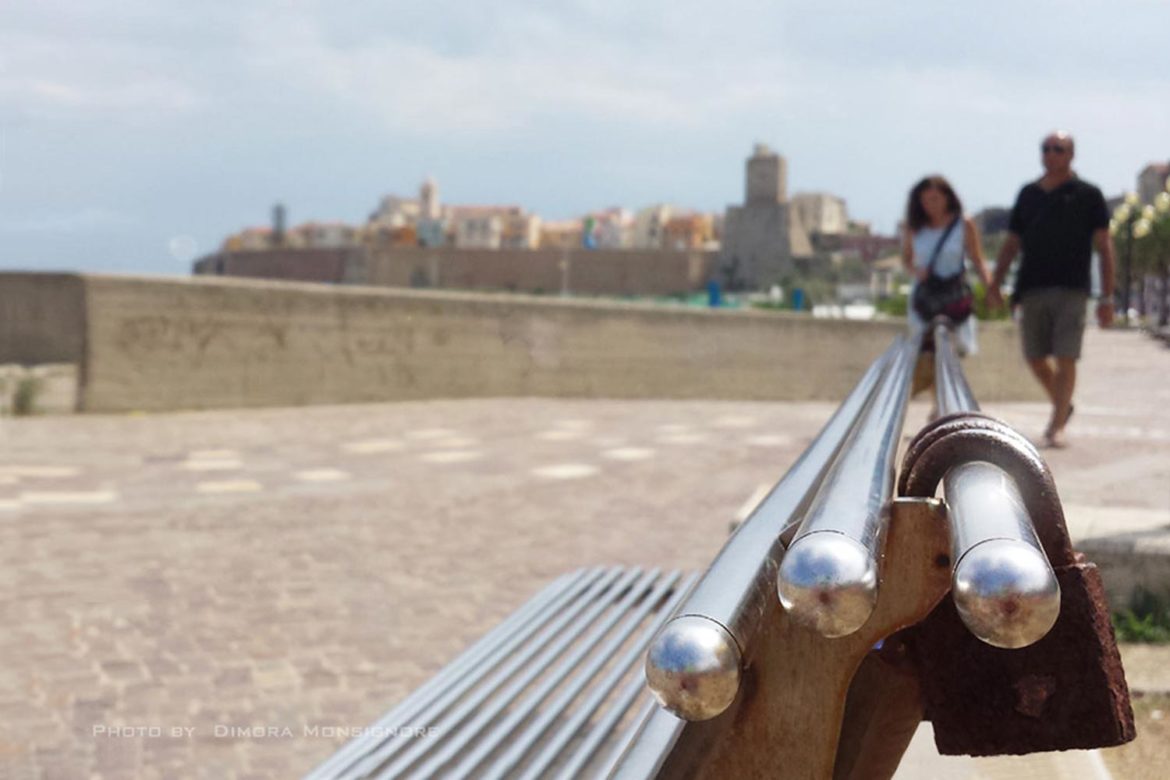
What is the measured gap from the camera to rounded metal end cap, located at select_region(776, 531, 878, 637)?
2.87 feet

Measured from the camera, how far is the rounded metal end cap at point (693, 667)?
87 cm

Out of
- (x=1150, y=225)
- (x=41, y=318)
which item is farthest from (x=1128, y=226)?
(x=41, y=318)

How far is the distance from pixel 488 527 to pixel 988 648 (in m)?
4.80

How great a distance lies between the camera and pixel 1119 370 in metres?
Result: 19.0

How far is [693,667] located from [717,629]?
0.11 ft

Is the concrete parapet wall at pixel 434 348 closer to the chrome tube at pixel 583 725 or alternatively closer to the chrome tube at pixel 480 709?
the chrome tube at pixel 480 709

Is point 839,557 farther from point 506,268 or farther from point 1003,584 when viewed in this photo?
point 506,268

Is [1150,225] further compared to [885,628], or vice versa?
[1150,225]

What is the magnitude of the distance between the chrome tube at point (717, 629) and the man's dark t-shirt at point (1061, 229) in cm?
612

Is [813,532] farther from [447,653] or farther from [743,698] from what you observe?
[447,653]

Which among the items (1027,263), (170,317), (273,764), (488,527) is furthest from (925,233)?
(170,317)

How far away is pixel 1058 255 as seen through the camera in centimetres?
680

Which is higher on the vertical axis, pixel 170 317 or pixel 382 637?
pixel 170 317

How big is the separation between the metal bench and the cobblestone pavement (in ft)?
6.10
